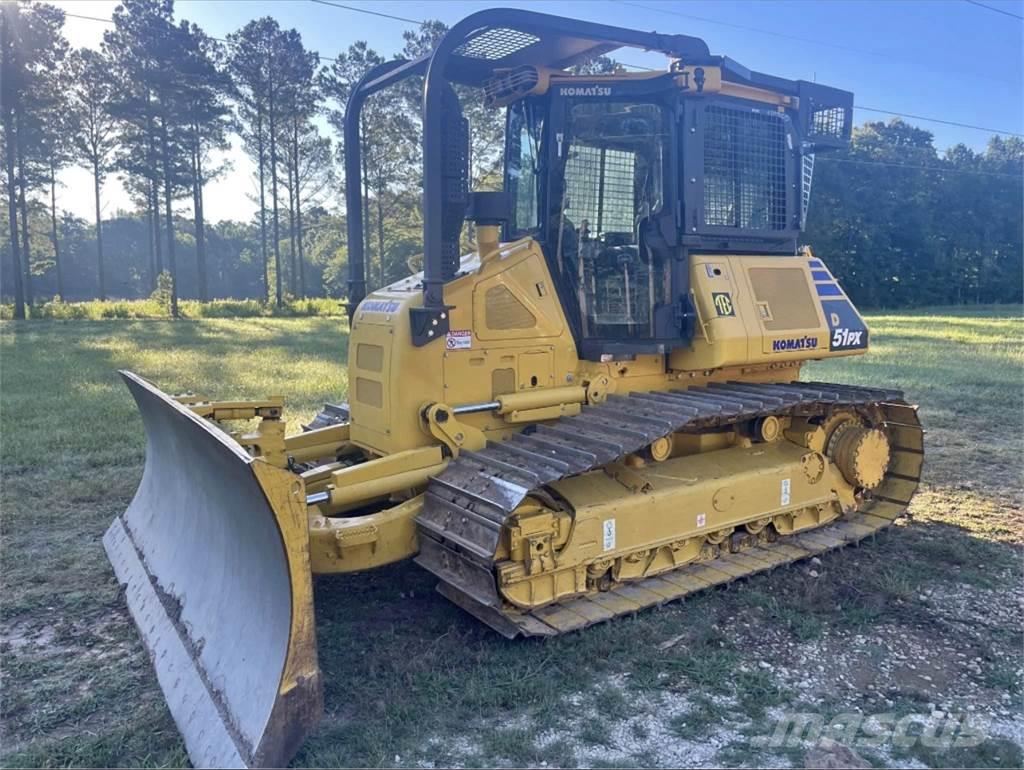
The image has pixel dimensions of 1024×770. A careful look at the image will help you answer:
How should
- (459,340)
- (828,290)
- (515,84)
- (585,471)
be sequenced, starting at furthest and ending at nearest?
1. (828,290)
2. (515,84)
3. (459,340)
4. (585,471)

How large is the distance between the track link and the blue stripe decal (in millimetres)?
681

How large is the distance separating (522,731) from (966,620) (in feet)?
9.20

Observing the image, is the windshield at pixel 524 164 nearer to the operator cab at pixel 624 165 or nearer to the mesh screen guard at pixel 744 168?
the operator cab at pixel 624 165

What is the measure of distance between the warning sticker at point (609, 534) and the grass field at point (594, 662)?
44 centimetres

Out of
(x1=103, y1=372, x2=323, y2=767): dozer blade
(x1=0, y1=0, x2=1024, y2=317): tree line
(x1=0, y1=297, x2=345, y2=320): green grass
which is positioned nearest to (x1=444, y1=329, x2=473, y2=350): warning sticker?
(x1=103, y1=372, x2=323, y2=767): dozer blade

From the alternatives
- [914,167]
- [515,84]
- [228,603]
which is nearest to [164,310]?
[515,84]

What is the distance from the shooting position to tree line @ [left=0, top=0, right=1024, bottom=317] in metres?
29.9

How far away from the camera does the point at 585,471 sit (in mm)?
4211

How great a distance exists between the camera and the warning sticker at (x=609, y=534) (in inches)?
177

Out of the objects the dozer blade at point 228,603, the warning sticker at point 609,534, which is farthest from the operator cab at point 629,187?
the dozer blade at point 228,603

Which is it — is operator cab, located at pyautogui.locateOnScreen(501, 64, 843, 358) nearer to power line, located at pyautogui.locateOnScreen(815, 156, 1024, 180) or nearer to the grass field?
the grass field

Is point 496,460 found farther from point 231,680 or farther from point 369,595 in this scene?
point 231,680

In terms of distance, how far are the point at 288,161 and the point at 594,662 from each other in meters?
38.1

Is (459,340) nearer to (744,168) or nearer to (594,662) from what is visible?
(594,662)
